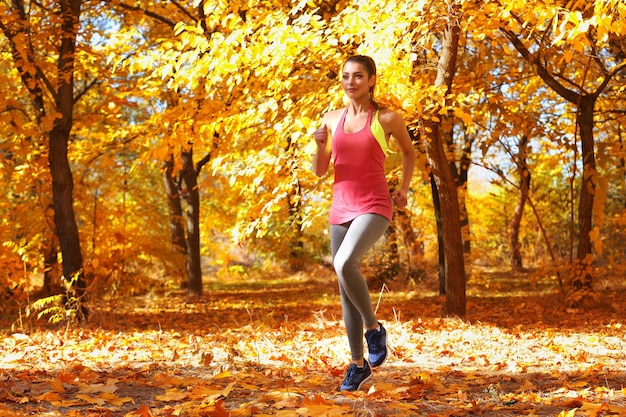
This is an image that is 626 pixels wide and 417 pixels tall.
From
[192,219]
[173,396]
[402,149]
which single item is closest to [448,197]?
[402,149]

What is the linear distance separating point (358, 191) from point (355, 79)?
649 millimetres

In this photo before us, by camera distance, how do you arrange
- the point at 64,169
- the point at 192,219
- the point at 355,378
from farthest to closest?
the point at 192,219
the point at 64,169
the point at 355,378

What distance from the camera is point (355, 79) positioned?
158 inches

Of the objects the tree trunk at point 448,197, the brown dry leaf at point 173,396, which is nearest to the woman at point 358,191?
the brown dry leaf at point 173,396

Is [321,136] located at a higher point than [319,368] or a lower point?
higher

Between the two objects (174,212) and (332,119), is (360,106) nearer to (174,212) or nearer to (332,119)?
(332,119)

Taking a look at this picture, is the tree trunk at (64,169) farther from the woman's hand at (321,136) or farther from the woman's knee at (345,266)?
the woman's knee at (345,266)

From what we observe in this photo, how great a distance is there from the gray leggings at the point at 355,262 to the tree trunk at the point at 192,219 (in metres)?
10.1

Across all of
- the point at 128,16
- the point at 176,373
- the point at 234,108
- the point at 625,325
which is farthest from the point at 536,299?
the point at 128,16

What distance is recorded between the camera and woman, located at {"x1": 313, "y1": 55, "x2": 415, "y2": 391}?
381cm

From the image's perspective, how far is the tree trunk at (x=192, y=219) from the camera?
551 inches

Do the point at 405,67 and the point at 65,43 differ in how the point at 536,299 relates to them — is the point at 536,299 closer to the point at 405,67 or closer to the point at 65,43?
the point at 405,67

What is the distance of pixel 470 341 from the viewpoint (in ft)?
22.3

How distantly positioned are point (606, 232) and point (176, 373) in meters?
14.9
